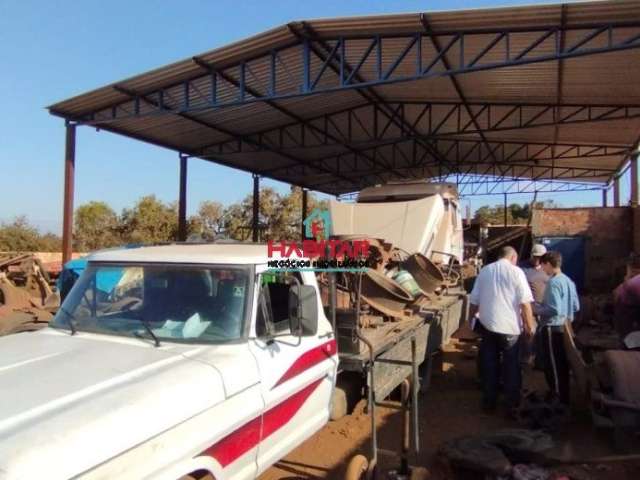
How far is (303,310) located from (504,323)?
3142mm

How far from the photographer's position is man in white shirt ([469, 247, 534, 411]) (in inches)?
222

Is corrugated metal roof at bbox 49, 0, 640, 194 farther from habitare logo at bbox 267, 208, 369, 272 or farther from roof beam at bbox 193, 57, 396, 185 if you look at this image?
habitare logo at bbox 267, 208, 369, 272

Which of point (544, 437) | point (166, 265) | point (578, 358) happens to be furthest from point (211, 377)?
point (578, 358)

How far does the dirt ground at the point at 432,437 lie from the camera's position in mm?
4203

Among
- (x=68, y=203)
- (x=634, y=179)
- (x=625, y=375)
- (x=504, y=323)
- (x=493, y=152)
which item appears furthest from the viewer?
(x=493, y=152)

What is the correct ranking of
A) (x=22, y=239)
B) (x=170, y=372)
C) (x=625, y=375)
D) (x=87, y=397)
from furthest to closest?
1. (x=22, y=239)
2. (x=625, y=375)
3. (x=170, y=372)
4. (x=87, y=397)

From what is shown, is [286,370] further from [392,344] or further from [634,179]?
[634,179]

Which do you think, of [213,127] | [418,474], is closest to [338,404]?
[418,474]

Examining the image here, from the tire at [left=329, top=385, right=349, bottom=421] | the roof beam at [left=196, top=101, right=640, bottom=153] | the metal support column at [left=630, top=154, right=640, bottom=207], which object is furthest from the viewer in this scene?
the metal support column at [left=630, top=154, right=640, bottom=207]

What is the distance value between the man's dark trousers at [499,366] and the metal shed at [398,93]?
542cm

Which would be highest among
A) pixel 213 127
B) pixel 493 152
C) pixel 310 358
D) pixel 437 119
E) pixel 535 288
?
pixel 437 119

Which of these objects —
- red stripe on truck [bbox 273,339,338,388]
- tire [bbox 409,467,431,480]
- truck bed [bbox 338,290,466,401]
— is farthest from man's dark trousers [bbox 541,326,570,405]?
red stripe on truck [bbox 273,339,338,388]

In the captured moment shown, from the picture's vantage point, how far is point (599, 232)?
638 inches

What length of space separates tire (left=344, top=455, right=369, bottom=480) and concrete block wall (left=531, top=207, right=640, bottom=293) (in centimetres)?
1413
